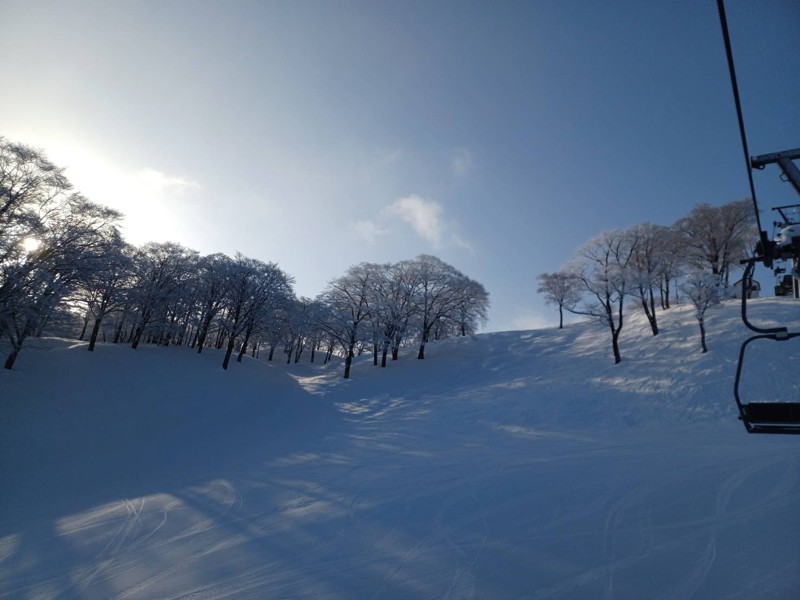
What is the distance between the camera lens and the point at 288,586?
5.72 meters

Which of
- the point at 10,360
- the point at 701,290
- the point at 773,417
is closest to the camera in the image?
the point at 773,417

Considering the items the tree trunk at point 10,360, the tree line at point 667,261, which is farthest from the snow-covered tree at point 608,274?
the tree trunk at point 10,360

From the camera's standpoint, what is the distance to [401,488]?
1004cm

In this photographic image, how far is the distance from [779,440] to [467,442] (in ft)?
37.9

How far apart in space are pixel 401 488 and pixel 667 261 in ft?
116

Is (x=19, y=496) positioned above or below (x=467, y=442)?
below

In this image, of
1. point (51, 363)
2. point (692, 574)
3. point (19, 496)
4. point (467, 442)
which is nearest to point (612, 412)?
point (467, 442)

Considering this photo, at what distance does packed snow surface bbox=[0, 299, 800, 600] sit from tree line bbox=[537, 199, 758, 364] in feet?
18.5

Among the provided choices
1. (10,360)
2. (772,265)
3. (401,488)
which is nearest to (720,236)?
(772,265)

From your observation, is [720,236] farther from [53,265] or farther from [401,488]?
[53,265]

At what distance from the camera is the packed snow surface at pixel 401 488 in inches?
228

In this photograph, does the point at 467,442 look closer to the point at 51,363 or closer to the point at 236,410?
the point at 236,410

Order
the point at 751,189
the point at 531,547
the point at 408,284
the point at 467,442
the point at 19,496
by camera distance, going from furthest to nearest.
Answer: the point at 408,284 < the point at 467,442 < the point at 19,496 < the point at 531,547 < the point at 751,189

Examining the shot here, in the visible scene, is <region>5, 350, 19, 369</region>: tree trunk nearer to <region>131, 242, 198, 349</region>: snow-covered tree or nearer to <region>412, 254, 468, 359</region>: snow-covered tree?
<region>131, 242, 198, 349</region>: snow-covered tree
